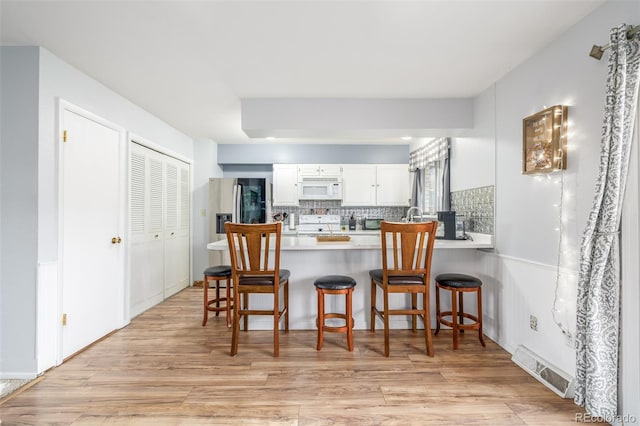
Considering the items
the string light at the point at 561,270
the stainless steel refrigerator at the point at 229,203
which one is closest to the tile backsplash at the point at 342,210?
the stainless steel refrigerator at the point at 229,203

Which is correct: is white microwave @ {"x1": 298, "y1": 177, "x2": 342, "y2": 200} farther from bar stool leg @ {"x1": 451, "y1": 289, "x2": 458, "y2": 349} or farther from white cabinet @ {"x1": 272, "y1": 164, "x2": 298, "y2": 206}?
bar stool leg @ {"x1": 451, "y1": 289, "x2": 458, "y2": 349}

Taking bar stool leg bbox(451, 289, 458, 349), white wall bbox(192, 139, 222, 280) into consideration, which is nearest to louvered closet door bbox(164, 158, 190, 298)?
white wall bbox(192, 139, 222, 280)

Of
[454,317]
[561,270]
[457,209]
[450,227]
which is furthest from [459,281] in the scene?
[457,209]

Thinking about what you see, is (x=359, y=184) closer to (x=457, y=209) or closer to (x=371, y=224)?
(x=371, y=224)

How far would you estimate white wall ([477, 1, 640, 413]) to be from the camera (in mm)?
1874

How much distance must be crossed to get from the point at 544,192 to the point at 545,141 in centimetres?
36

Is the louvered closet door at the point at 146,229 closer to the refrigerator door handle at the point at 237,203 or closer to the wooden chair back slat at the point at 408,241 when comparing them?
the refrigerator door handle at the point at 237,203

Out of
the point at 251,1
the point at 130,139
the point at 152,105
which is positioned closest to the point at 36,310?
the point at 130,139

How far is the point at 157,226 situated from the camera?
3.98 m

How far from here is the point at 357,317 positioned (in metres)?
3.11

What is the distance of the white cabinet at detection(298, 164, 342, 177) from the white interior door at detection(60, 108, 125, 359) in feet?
8.98

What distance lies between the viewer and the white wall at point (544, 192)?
1.87 metres

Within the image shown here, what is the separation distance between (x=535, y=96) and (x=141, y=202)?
13.2 feet

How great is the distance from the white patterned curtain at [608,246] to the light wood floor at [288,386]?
13.0 inches
